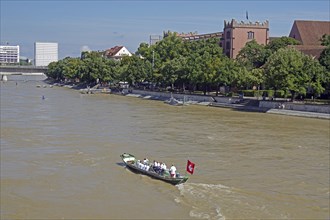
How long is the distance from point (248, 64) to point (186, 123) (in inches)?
1053

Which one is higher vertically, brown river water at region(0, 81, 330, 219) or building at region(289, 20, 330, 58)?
building at region(289, 20, 330, 58)

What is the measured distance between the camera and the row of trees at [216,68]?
47.8 meters

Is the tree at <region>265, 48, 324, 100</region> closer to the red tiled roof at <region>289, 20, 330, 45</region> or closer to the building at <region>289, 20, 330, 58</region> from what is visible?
the building at <region>289, 20, 330, 58</region>

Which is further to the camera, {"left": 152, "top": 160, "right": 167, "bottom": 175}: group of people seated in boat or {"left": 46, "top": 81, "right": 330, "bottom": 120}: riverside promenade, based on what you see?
{"left": 46, "top": 81, "right": 330, "bottom": 120}: riverside promenade

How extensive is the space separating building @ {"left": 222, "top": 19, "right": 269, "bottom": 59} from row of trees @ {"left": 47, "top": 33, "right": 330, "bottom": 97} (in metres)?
4.91

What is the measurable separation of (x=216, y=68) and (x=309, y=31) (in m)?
28.9

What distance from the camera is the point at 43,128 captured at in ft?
117

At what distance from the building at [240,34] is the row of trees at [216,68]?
16.1 ft

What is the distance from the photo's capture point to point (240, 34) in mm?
80812

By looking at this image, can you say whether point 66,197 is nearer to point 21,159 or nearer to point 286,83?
point 21,159

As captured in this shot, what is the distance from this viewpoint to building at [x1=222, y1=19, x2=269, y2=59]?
80500 millimetres

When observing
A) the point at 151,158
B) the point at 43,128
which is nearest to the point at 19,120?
the point at 43,128

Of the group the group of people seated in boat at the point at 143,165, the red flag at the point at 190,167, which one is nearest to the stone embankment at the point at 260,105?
the group of people seated in boat at the point at 143,165

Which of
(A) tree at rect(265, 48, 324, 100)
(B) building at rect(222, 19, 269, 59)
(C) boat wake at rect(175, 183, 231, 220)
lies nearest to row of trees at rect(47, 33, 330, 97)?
(A) tree at rect(265, 48, 324, 100)
